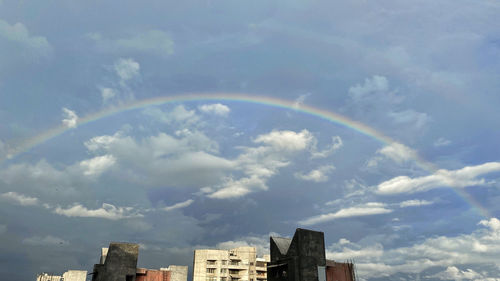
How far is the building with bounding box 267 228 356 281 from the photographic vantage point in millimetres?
40344

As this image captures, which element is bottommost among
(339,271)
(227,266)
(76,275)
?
(339,271)

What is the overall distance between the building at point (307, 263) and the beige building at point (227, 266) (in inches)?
3367

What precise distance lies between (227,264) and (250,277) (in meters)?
8.78

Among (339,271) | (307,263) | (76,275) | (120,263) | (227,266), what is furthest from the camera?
(227,266)

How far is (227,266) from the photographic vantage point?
413 ft

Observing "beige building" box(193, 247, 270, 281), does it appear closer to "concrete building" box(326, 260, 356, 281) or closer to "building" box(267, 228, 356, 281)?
"building" box(267, 228, 356, 281)

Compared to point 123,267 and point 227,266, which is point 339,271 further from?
point 227,266

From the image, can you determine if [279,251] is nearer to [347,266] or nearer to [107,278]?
[347,266]

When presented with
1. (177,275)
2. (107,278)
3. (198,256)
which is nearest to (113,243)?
(107,278)

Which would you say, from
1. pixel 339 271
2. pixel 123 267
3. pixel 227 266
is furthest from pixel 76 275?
pixel 339 271

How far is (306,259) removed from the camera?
133ft

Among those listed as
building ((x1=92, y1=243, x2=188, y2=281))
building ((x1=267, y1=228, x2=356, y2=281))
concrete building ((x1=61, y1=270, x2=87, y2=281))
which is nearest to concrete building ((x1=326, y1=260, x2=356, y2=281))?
building ((x1=267, y1=228, x2=356, y2=281))

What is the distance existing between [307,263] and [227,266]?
90707mm

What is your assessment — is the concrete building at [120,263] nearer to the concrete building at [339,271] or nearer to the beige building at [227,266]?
the concrete building at [339,271]
